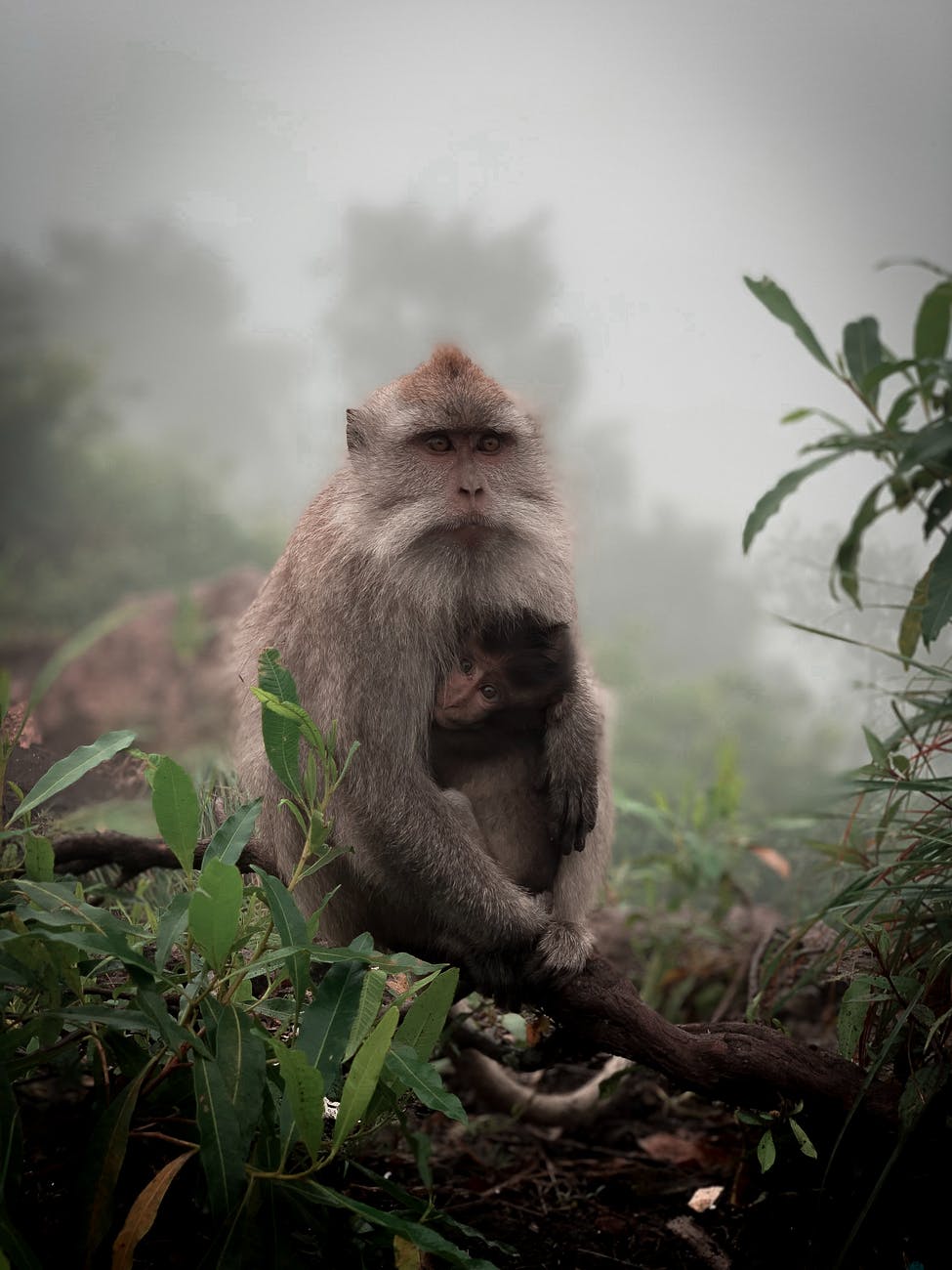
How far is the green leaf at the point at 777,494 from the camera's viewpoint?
154cm

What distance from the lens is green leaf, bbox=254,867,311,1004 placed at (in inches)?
54.0

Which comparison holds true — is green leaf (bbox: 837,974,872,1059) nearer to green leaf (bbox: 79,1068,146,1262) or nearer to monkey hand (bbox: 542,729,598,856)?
monkey hand (bbox: 542,729,598,856)

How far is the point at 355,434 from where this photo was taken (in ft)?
7.30

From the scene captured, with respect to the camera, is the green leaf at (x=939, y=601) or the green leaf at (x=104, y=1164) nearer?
the green leaf at (x=104, y=1164)

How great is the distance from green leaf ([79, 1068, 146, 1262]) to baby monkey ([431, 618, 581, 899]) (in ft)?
3.00

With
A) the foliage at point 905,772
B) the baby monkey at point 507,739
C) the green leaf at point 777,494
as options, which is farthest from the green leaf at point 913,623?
the baby monkey at point 507,739

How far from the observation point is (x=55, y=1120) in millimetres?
1339

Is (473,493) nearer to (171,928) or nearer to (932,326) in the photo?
(932,326)

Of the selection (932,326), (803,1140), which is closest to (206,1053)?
(803,1140)

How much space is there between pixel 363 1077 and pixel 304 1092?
0.09 meters

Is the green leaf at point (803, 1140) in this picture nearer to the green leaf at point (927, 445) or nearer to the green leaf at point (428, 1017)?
the green leaf at point (428, 1017)

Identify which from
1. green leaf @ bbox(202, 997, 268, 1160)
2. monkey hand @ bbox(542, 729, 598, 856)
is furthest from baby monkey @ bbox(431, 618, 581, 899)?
green leaf @ bbox(202, 997, 268, 1160)

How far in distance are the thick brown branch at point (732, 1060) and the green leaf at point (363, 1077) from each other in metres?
0.64

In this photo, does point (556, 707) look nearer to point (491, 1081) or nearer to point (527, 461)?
point (527, 461)
